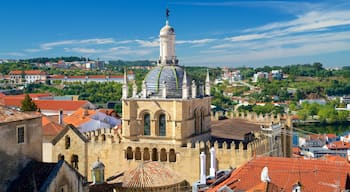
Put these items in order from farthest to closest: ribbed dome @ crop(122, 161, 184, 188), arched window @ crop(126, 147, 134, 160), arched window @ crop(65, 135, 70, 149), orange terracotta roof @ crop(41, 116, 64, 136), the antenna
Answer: orange terracotta roof @ crop(41, 116, 64, 136), arched window @ crop(65, 135, 70, 149), arched window @ crop(126, 147, 134, 160), ribbed dome @ crop(122, 161, 184, 188), the antenna

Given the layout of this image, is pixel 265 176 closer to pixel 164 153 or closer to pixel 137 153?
pixel 164 153

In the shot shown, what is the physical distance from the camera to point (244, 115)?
5500 cm

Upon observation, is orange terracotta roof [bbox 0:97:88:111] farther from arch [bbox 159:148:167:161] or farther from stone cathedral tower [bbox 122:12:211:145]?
arch [bbox 159:148:167:161]

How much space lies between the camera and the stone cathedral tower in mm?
39562

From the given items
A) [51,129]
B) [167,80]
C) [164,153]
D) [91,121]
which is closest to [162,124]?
[164,153]

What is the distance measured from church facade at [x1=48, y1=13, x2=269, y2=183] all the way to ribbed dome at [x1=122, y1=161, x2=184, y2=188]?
18.2 feet

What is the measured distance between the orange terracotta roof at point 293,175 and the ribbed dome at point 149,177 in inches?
168

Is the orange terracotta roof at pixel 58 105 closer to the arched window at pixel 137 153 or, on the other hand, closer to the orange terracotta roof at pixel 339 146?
the orange terracotta roof at pixel 339 146

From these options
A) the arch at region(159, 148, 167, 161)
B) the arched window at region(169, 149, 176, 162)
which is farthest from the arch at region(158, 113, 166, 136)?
the arched window at region(169, 149, 176, 162)

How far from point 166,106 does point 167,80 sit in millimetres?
1942

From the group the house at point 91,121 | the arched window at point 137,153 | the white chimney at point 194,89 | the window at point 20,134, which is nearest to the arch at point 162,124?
the arched window at point 137,153

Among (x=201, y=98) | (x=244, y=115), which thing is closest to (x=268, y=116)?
(x=244, y=115)

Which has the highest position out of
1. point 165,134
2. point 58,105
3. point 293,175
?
point 165,134

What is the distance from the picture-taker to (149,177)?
32.0 metres
